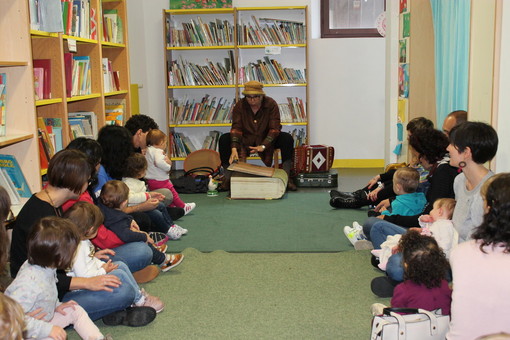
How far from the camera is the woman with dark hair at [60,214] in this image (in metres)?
2.61

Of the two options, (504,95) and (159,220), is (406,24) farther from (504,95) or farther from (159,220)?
(159,220)

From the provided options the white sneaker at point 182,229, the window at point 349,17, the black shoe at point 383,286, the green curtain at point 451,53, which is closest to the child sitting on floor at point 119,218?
the white sneaker at point 182,229

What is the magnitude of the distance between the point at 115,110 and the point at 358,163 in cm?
336

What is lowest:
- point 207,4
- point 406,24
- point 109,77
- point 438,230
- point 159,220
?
point 159,220

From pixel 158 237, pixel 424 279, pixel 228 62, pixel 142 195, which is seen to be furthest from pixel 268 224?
pixel 228 62

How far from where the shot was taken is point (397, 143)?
5641 millimetres

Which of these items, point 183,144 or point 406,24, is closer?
point 406,24

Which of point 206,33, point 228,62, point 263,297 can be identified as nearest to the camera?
point 263,297

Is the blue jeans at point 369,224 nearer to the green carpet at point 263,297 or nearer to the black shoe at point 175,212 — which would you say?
the green carpet at point 263,297

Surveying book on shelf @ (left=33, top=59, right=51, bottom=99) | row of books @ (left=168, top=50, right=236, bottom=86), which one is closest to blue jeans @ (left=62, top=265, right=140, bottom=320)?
book on shelf @ (left=33, top=59, right=51, bottom=99)

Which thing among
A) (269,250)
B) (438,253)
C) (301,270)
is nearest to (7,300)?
(438,253)

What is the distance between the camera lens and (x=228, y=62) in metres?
7.06

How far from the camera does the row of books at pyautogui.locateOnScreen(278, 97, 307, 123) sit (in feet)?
23.4

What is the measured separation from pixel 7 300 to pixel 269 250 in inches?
105
